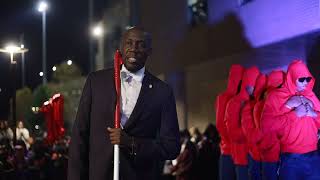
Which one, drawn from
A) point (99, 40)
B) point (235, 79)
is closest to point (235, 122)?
point (235, 79)

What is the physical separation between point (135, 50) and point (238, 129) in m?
5.70

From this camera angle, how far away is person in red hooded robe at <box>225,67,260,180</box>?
899 cm

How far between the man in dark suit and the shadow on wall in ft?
30.1

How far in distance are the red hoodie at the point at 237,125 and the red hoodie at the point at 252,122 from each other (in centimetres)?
16

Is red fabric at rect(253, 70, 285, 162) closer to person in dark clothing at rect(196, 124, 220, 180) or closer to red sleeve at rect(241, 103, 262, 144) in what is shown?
red sleeve at rect(241, 103, 262, 144)

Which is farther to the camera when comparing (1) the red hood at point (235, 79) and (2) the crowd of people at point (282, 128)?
(1) the red hood at point (235, 79)

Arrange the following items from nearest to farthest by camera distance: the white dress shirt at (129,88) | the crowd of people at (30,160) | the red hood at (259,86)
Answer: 1. the white dress shirt at (129,88)
2. the red hood at (259,86)
3. the crowd of people at (30,160)

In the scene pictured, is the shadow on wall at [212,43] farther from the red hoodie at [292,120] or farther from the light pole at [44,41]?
the light pole at [44,41]

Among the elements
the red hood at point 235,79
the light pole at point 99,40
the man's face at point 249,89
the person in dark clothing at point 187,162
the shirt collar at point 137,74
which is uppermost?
the light pole at point 99,40

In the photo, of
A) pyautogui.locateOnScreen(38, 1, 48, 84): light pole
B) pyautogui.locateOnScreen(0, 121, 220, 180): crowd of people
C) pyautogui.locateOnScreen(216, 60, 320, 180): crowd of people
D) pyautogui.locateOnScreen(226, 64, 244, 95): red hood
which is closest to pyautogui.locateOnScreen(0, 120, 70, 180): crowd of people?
pyautogui.locateOnScreen(0, 121, 220, 180): crowd of people

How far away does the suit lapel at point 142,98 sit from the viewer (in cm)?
354

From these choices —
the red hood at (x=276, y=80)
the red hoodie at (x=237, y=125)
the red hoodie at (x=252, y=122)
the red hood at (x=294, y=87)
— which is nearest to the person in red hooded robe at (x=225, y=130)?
the red hoodie at (x=237, y=125)

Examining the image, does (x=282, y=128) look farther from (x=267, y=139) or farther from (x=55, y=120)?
(x=55, y=120)

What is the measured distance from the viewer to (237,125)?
9.05m
